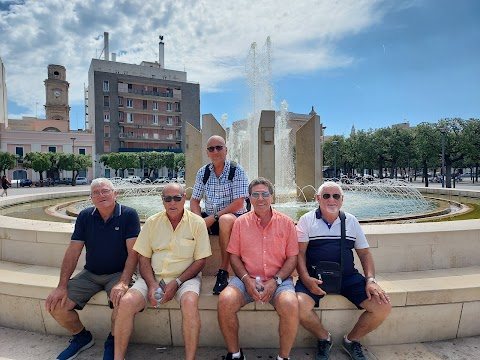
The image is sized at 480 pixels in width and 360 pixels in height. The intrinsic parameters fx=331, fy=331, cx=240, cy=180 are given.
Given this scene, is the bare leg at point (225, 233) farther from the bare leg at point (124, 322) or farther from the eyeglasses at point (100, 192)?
the eyeglasses at point (100, 192)

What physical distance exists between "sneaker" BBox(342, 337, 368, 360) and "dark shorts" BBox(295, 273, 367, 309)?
1.18 ft

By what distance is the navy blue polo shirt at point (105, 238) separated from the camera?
3578 mm

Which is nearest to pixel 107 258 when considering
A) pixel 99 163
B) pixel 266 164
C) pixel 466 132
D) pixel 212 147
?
→ pixel 212 147

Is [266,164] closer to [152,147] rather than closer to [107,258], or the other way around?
[107,258]

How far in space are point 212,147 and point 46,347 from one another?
111 inches

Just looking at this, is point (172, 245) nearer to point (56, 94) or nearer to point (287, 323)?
point (287, 323)

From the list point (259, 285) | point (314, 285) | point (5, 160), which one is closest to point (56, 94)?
point (5, 160)

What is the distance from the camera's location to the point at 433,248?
4.27 metres

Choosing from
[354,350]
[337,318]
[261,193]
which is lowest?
[354,350]

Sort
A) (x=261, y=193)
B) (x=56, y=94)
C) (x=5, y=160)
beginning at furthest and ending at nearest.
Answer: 1. (x=56, y=94)
2. (x=5, y=160)
3. (x=261, y=193)

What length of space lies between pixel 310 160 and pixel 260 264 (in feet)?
28.3

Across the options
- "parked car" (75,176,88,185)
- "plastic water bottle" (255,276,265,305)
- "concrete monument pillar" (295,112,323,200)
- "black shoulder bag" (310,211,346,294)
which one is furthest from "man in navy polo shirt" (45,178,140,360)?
"parked car" (75,176,88,185)

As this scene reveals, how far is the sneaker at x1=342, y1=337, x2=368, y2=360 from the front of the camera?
319cm

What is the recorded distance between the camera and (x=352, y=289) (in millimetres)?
3371
